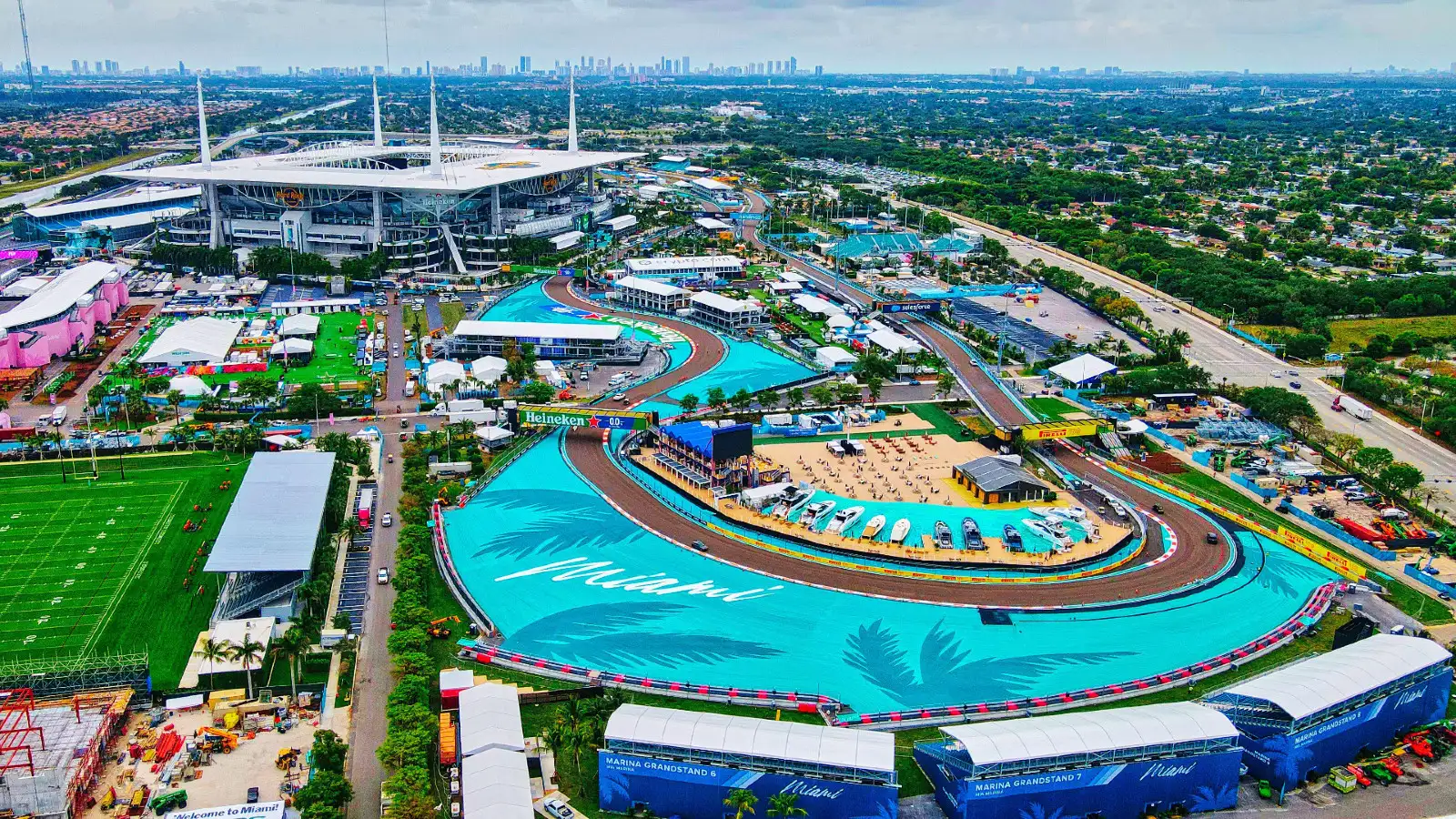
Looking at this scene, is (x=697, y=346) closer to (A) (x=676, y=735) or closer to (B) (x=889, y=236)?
(B) (x=889, y=236)

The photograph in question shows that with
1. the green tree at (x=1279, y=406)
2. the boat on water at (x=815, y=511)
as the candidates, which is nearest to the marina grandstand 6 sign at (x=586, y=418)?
the boat on water at (x=815, y=511)

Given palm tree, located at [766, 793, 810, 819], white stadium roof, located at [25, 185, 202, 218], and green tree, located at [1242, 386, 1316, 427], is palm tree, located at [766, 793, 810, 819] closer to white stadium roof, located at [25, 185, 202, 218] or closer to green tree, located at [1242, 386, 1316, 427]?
green tree, located at [1242, 386, 1316, 427]

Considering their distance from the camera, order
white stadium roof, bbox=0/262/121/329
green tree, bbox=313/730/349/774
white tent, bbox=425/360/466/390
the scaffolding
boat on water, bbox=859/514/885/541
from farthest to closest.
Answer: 1. white stadium roof, bbox=0/262/121/329
2. white tent, bbox=425/360/466/390
3. boat on water, bbox=859/514/885/541
4. the scaffolding
5. green tree, bbox=313/730/349/774

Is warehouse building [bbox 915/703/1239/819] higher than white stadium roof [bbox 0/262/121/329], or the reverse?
white stadium roof [bbox 0/262/121/329]

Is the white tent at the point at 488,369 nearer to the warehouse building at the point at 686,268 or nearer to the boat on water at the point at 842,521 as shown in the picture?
the boat on water at the point at 842,521

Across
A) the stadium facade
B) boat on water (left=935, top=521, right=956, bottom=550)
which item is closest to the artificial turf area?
boat on water (left=935, top=521, right=956, bottom=550)

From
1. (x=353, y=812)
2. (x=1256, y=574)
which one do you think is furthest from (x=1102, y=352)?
(x=353, y=812)

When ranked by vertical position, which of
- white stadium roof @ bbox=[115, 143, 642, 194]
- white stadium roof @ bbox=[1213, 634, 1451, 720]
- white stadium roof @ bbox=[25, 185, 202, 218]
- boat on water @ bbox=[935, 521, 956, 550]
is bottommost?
boat on water @ bbox=[935, 521, 956, 550]
